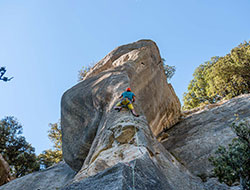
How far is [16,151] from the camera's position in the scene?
2377cm

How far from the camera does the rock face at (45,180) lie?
12.1 m

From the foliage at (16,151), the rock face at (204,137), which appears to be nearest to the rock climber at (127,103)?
the rock face at (204,137)

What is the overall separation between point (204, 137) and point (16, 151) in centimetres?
1971

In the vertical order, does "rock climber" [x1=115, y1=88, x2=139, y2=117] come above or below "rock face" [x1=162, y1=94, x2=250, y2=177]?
above

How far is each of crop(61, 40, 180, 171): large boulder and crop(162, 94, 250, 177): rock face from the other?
2.55 metres

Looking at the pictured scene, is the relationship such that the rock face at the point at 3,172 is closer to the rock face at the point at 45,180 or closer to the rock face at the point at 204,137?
the rock face at the point at 45,180

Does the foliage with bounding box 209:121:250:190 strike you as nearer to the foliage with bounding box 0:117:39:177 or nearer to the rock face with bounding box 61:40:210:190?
the rock face with bounding box 61:40:210:190

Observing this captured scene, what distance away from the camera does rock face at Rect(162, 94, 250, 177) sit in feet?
32.9

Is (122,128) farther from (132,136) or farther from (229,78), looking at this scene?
(229,78)

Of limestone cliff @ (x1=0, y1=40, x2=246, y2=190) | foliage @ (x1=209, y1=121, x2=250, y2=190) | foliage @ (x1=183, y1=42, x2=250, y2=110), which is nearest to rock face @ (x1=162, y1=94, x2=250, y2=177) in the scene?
limestone cliff @ (x1=0, y1=40, x2=246, y2=190)

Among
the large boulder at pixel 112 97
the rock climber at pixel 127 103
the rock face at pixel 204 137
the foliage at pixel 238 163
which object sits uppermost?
the large boulder at pixel 112 97

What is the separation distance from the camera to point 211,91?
27.7 m

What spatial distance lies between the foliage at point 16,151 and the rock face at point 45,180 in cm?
927

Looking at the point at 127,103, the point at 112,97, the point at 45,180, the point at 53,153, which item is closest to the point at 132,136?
the point at 127,103
